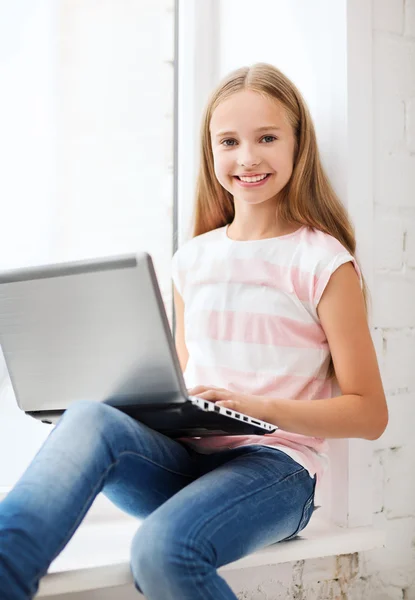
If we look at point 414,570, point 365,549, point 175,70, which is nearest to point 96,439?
point 365,549

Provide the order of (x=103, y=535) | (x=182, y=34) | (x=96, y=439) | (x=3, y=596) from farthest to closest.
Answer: (x=182, y=34) < (x=103, y=535) < (x=96, y=439) < (x=3, y=596)

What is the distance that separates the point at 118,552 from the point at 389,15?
41.1 inches

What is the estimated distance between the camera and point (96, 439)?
3.25 ft

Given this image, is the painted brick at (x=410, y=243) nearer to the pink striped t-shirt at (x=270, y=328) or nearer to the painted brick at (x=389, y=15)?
the pink striped t-shirt at (x=270, y=328)

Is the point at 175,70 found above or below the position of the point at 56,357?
above

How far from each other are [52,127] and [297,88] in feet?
1.81

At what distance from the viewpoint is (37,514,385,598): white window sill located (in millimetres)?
1051

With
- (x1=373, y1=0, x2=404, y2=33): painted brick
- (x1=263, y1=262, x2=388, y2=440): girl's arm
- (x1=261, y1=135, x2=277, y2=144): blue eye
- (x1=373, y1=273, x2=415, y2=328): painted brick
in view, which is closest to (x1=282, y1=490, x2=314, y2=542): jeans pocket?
(x1=263, y1=262, x2=388, y2=440): girl's arm

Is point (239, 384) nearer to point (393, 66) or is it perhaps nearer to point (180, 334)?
point (180, 334)

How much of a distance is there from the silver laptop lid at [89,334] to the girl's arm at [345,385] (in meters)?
0.23

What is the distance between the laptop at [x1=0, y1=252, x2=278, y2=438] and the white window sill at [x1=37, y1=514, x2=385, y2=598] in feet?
0.69

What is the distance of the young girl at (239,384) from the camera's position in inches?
37.1

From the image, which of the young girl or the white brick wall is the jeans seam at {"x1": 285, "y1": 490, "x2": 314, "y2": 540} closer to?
the young girl

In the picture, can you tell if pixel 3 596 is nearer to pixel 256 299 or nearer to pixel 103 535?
pixel 103 535
